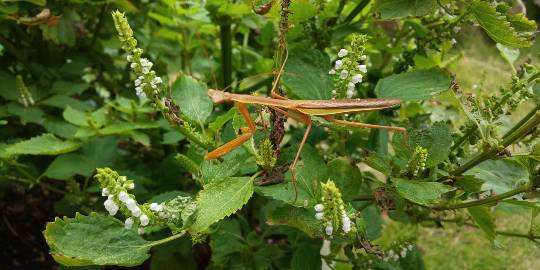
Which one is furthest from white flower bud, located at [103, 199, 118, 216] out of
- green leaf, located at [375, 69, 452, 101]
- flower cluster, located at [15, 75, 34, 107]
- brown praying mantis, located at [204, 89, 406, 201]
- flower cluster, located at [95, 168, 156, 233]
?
flower cluster, located at [15, 75, 34, 107]

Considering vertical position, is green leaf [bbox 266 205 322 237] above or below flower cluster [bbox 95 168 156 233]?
below

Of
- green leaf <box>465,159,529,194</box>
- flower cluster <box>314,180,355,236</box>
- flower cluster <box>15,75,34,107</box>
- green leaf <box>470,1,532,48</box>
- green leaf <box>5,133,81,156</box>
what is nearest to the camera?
flower cluster <box>314,180,355,236</box>

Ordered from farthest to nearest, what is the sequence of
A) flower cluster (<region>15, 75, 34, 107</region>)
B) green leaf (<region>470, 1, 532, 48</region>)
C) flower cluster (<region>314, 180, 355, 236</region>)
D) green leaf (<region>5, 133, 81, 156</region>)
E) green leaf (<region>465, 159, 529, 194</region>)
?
flower cluster (<region>15, 75, 34, 107</region>) < green leaf (<region>5, 133, 81, 156</region>) < green leaf (<region>465, 159, 529, 194</region>) < green leaf (<region>470, 1, 532, 48</region>) < flower cluster (<region>314, 180, 355, 236</region>)

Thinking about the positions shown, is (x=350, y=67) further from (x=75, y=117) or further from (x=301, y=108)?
(x=75, y=117)

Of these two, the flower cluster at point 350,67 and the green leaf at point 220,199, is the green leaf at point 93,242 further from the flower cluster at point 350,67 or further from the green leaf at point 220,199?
the flower cluster at point 350,67

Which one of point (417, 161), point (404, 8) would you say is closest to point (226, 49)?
point (404, 8)

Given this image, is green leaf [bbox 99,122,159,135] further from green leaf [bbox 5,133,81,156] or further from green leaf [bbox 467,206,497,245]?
green leaf [bbox 467,206,497,245]

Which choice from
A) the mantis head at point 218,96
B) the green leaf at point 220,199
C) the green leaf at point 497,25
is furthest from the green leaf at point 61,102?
the green leaf at point 497,25

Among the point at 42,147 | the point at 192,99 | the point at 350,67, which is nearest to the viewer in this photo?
the point at 350,67
